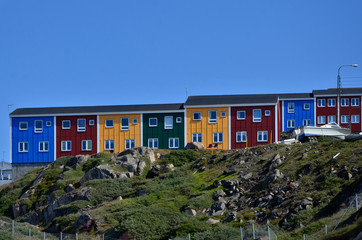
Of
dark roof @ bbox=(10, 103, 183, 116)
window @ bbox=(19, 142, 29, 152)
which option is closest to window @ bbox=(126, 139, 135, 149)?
dark roof @ bbox=(10, 103, 183, 116)

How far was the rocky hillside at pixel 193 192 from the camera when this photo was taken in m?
39.5

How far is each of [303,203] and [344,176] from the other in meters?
3.74

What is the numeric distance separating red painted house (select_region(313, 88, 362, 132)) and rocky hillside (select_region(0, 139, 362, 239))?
3621 cm

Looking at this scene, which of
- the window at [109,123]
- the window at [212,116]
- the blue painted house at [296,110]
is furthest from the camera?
the blue painted house at [296,110]

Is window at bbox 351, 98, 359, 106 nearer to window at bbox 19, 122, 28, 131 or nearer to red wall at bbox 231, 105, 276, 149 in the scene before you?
red wall at bbox 231, 105, 276, 149

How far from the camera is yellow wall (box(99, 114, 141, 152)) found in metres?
76.4

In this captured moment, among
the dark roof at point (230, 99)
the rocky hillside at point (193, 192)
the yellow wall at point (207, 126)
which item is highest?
the dark roof at point (230, 99)

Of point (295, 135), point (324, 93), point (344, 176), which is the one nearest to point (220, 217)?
point (344, 176)

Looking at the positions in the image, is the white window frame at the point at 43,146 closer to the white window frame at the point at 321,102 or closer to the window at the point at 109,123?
the window at the point at 109,123

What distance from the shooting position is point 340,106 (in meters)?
95.5

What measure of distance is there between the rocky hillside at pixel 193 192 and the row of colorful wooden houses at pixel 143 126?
11.0 m

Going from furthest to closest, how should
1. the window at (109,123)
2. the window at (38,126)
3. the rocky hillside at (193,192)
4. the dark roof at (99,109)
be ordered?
the window at (38,126), the window at (109,123), the dark roof at (99,109), the rocky hillside at (193,192)

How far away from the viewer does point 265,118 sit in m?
74.1

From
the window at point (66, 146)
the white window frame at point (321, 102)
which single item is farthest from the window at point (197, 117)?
the white window frame at point (321, 102)
